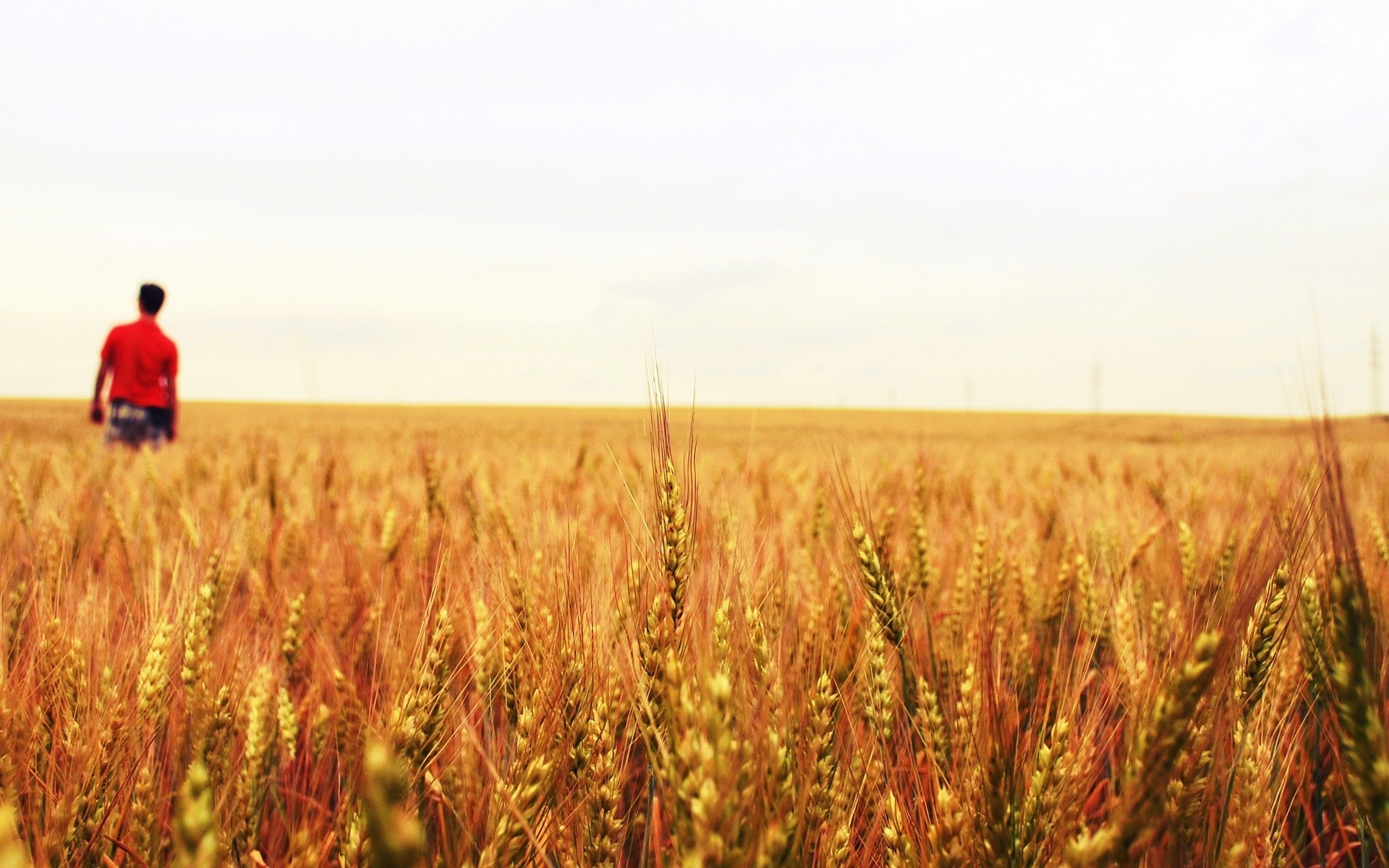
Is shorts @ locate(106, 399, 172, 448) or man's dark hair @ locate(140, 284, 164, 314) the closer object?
shorts @ locate(106, 399, 172, 448)

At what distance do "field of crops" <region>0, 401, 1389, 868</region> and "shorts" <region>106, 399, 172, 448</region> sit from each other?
14.8 ft

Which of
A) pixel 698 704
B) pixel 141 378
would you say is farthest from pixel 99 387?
pixel 698 704

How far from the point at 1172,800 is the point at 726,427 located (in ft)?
A: 84.3

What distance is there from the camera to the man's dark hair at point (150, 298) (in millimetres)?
5926

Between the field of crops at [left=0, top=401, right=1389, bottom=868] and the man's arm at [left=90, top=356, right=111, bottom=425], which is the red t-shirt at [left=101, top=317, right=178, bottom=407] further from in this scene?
the field of crops at [left=0, top=401, right=1389, bottom=868]

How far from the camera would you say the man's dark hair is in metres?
5.93

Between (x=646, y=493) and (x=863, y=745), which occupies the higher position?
(x=646, y=493)

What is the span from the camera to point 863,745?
3.91 feet

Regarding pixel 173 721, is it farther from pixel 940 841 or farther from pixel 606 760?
pixel 940 841

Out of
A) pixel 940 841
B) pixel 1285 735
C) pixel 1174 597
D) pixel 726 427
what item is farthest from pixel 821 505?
pixel 726 427

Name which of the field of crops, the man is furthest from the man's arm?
the field of crops

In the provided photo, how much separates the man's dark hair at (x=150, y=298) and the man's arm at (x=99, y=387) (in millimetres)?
465

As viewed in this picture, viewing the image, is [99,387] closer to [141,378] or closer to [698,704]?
[141,378]

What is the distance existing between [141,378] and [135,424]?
1.18ft
